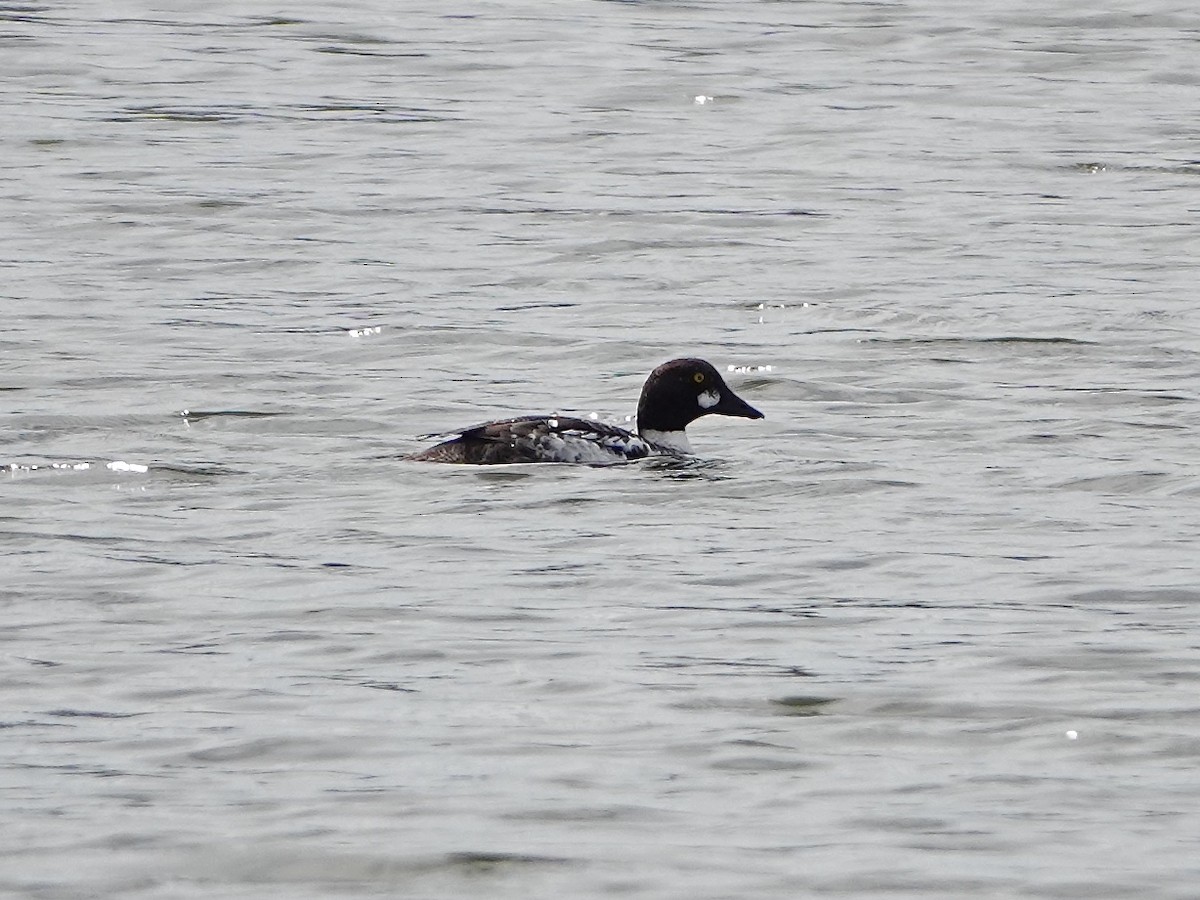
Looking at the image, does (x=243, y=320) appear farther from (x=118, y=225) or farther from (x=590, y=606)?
(x=590, y=606)

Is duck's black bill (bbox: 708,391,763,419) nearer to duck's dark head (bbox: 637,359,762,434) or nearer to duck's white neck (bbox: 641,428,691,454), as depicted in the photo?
duck's dark head (bbox: 637,359,762,434)

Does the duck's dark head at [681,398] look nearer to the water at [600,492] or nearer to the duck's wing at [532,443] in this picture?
the water at [600,492]

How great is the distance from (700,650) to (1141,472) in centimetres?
393

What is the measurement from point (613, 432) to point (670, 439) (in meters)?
0.54

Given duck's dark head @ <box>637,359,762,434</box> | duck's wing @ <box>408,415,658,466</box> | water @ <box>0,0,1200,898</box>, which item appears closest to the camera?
water @ <box>0,0,1200,898</box>

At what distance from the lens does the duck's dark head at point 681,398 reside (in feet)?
46.4

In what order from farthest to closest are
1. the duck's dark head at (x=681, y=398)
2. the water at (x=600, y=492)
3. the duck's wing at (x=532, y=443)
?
1. the duck's dark head at (x=681, y=398)
2. the duck's wing at (x=532, y=443)
3. the water at (x=600, y=492)

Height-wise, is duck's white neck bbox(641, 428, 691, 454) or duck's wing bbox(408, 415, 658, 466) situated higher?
duck's wing bbox(408, 415, 658, 466)

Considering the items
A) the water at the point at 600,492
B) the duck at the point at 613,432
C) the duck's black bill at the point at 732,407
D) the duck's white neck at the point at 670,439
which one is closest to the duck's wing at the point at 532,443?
the duck at the point at 613,432

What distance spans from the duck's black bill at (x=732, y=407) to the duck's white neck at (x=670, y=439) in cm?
21

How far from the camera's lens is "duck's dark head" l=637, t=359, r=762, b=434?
14.1 meters

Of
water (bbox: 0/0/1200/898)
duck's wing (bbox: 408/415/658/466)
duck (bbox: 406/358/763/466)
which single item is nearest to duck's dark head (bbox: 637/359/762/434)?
duck (bbox: 406/358/763/466)

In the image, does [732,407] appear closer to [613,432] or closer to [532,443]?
[613,432]

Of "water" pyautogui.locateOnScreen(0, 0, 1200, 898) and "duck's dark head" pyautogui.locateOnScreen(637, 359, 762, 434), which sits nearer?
"water" pyautogui.locateOnScreen(0, 0, 1200, 898)
